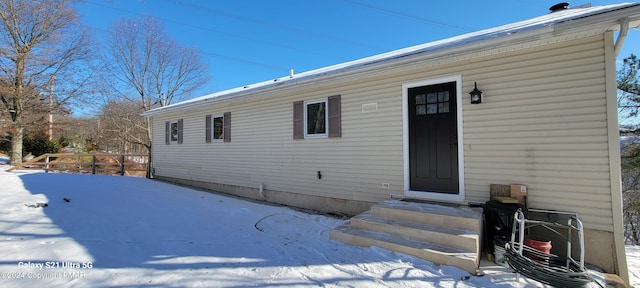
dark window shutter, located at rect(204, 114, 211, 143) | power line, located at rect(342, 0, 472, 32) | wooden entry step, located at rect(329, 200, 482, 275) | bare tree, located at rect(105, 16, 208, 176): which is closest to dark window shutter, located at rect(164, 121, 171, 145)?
dark window shutter, located at rect(204, 114, 211, 143)

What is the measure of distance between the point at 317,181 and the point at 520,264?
12.8ft

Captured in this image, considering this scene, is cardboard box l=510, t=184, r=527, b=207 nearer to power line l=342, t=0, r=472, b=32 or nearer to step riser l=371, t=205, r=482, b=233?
step riser l=371, t=205, r=482, b=233

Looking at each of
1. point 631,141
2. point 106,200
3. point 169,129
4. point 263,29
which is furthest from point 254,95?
point 631,141

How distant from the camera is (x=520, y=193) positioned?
12.8 ft

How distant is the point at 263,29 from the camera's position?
14.4 m

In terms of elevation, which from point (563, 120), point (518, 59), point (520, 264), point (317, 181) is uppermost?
point (518, 59)

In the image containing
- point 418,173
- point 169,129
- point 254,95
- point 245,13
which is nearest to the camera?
point 418,173

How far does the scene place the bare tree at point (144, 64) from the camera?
19442 millimetres

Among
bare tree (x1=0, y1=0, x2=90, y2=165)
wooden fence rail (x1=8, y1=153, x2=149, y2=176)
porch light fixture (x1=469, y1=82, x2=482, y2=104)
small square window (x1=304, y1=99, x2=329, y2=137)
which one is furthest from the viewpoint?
A: bare tree (x1=0, y1=0, x2=90, y2=165)

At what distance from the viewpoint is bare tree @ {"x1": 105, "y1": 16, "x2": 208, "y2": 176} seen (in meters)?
19.4

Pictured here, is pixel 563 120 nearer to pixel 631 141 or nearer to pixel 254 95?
pixel 254 95

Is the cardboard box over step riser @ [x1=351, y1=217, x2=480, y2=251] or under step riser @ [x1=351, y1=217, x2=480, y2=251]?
over

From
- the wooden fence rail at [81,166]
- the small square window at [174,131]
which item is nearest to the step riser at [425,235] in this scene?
the small square window at [174,131]

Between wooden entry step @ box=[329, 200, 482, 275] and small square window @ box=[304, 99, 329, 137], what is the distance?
231 cm
